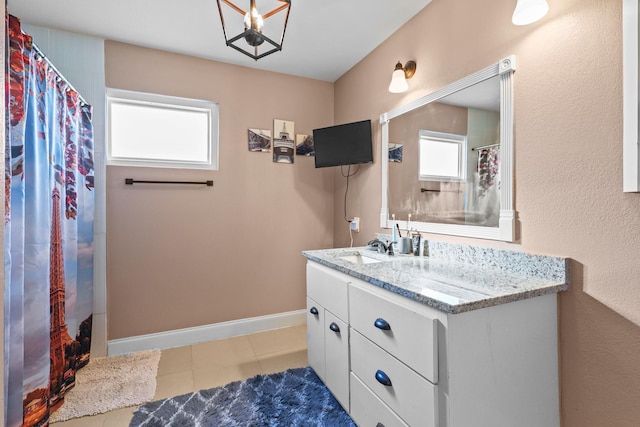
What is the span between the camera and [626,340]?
3.61ft

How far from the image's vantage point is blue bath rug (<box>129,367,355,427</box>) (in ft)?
5.39

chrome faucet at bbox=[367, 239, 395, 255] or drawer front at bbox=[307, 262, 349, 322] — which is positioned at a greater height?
chrome faucet at bbox=[367, 239, 395, 255]

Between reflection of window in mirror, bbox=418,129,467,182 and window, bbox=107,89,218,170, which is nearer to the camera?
reflection of window in mirror, bbox=418,129,467,182

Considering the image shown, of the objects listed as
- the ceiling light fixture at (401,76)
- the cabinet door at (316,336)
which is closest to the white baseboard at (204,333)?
the cabinet door at (316,336)

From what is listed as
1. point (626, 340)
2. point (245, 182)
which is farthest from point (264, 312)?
point (626, 340)

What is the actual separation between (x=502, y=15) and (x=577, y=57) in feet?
1.53

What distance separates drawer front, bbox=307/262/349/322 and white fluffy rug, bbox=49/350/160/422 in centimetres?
123

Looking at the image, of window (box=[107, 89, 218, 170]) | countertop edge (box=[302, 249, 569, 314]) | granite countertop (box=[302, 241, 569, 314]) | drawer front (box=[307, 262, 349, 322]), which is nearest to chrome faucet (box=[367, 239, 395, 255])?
granite countertop (box=[302, 241, 569, 314])

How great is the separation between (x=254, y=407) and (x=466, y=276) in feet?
4.67

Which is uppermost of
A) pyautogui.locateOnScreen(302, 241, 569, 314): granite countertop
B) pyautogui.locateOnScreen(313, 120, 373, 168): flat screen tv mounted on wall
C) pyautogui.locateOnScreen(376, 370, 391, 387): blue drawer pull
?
pyautogui.locateOnScreen(313, 120, 373, 168): flat screen tv mounted on wall

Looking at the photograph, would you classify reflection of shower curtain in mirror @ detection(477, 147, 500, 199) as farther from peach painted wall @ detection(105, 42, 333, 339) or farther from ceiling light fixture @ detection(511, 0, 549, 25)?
peach painted wall @ detection(105, 42, 333, 339)

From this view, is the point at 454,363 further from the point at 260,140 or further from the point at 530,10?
the point at 260,140

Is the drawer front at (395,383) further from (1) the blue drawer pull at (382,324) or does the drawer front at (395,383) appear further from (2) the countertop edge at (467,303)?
(2) the countertop edge at (467,303)

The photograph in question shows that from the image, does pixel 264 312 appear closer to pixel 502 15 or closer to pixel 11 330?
pixel 11 330
